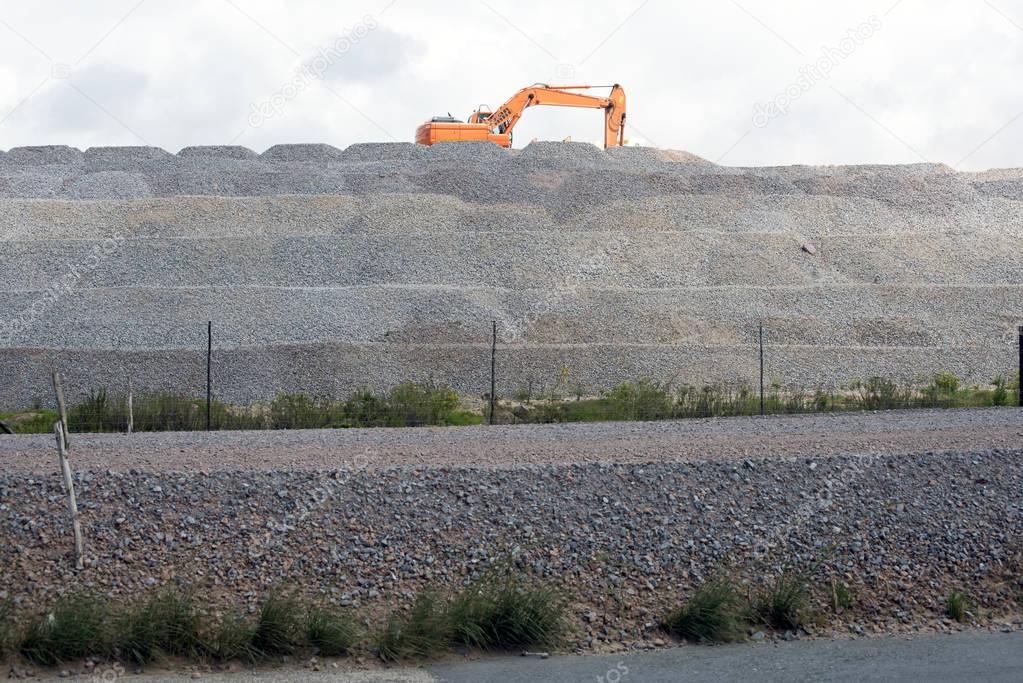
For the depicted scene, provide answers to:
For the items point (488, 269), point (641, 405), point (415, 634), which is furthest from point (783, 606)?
point (488, 269)

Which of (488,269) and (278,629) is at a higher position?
(488,269)

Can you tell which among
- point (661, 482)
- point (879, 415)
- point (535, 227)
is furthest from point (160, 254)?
point (661, 482)

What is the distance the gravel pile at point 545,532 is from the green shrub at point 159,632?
1.28 ft

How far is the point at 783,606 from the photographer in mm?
7469

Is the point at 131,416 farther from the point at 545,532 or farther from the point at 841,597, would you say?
the point at 841,597

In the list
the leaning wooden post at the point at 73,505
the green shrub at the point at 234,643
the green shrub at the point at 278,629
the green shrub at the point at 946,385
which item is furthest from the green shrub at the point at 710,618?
the green shrub at the point at 946,385

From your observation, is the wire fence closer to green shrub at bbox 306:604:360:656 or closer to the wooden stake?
the wooden stake

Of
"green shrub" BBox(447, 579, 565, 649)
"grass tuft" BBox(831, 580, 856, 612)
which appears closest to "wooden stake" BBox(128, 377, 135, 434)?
"green shrub" BBox(447, 579, 565, 649)

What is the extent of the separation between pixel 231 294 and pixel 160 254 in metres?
4.78

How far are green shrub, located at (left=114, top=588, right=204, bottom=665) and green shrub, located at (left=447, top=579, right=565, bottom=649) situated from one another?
157cm

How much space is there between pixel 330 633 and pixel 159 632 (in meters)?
1.02

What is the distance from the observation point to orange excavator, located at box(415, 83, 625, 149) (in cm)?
4553

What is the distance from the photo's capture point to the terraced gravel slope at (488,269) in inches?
926

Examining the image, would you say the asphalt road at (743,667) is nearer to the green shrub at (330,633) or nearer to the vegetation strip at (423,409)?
the green shrub at (330,633)
